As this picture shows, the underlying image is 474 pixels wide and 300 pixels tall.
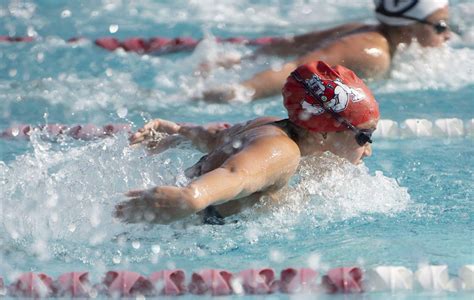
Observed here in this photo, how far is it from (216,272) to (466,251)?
2.91 ft

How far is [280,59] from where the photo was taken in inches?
223

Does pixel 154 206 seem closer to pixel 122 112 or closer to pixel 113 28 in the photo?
pixel 122 112

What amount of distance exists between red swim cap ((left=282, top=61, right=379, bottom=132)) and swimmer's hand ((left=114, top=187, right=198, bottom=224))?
2.34ft

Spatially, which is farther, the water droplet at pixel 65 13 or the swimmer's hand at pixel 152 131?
the water droplet at pixel 65 13

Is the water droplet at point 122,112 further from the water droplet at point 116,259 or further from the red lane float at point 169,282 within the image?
the red lane float at point 169,282

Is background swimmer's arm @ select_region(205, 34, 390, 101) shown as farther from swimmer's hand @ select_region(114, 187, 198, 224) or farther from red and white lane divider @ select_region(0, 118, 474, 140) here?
swimmer's hand @ select_region(114, 187, 198, 224)

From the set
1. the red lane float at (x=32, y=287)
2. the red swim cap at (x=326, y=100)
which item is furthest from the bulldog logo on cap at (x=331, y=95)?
the red lane float at (x=32, y=287)

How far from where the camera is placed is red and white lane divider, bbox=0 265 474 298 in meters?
2.99

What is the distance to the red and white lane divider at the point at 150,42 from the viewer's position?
645cm

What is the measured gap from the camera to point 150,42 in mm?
6500

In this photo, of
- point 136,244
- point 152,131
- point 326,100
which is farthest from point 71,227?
point 326,100

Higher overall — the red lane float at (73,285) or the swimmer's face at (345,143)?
the swimmer's face at (345,143)

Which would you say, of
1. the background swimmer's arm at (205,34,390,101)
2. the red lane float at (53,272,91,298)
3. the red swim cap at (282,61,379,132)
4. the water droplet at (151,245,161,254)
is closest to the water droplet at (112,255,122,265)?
the water droplet at (151,245,161,254)

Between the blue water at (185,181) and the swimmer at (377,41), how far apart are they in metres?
0.17
